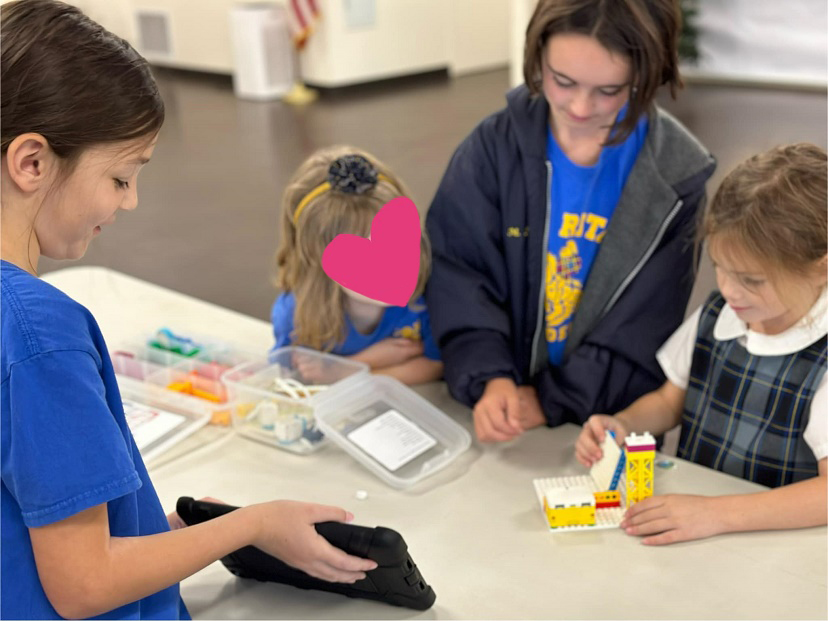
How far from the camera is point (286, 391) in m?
1.61

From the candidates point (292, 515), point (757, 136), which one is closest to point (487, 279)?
point (292, 515)

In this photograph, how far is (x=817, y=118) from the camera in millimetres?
5367

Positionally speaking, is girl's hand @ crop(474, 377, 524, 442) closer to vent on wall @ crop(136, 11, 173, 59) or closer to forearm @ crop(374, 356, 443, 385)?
forearm @ crop(374, 356, 443, 385)

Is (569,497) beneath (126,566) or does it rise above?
beneath

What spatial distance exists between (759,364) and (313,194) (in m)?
0.75

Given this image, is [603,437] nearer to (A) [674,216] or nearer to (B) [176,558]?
(A) [674,216]

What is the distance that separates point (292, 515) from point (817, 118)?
5.11 m

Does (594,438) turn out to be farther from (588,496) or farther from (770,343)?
(770,343)

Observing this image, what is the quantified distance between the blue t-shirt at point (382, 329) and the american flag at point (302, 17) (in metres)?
5.09

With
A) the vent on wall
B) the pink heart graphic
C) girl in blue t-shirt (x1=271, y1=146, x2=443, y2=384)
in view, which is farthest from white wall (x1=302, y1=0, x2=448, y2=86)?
the pink heart graphic

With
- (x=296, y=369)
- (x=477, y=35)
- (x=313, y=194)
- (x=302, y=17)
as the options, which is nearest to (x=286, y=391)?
(x=296, y=369)

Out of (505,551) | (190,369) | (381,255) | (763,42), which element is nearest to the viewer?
(381,255)

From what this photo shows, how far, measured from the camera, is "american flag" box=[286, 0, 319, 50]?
6.46 metres

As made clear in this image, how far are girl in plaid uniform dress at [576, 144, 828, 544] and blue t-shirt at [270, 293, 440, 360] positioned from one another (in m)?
0.41
